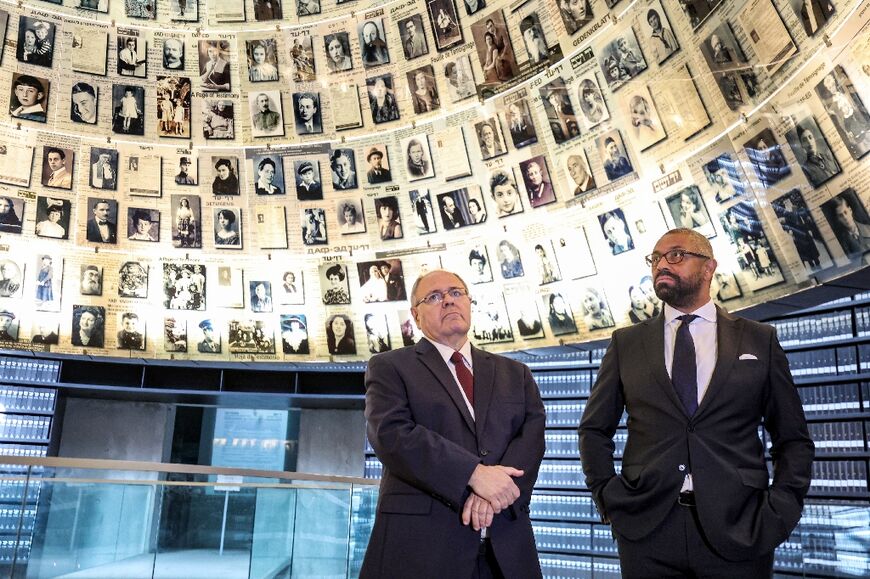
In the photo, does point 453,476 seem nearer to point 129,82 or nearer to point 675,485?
point 675,485

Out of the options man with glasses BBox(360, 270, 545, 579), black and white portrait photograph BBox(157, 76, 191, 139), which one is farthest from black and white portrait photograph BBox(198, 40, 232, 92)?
man with glasses BBox(360, 270, 545, 579)

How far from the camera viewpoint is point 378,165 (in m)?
5.35

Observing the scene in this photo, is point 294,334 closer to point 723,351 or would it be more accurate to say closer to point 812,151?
point 812,151

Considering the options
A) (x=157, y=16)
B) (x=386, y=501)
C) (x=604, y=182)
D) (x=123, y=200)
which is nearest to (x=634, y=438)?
(x=386, y=501)

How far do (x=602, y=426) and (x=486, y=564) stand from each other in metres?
0.53

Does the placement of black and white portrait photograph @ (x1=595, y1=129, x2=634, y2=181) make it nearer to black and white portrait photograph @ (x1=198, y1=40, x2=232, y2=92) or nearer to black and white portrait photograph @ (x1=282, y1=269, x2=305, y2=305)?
black and white portrait photograph @ (x1=282, y1=269, x2=305, y2=305)

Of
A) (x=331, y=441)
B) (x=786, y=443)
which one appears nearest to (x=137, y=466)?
(x=786, y=443)

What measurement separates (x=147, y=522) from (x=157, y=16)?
12.5 ft

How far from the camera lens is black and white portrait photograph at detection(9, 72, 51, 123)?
5.30m

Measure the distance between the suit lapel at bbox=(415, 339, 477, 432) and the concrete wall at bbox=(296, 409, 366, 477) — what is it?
5.02 m

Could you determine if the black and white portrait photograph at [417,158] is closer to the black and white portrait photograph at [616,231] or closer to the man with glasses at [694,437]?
the black and white portrait photograph at [616,231]

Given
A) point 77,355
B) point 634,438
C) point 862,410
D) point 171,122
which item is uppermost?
A: point 171,122

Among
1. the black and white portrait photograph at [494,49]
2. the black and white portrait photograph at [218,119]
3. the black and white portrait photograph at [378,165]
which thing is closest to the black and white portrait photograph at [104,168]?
the black and white portrait photograph at [218,119]

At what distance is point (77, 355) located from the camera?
Answer: 5.50m
